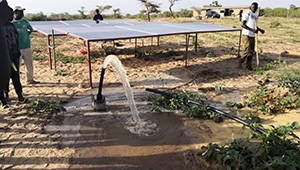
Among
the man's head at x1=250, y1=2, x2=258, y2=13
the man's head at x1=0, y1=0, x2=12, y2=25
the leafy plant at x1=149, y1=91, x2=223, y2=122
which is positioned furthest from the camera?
the man's head at x1=250, y1=2, x2=258, y2=13

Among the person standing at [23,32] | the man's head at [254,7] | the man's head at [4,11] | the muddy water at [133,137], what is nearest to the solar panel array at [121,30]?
the person standing at [23,32]

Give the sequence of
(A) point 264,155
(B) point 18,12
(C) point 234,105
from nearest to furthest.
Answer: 1. (A) point 264,155
2. (C) point 234,105
3. (B) point 18,12

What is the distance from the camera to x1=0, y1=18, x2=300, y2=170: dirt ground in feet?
13.6

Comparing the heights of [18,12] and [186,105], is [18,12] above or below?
above

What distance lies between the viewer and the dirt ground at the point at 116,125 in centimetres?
414

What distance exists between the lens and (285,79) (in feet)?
22.3

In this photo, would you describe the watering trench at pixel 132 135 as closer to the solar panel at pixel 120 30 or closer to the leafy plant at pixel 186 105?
the leafy plant at pixel 186 105

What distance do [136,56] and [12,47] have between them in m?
5.90

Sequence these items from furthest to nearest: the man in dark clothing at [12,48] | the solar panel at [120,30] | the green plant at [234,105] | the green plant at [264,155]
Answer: the solar panel at [120,30]
the green plant at [234,105]
the man in dark clothing at [12,48]
the green plant at [264,155]

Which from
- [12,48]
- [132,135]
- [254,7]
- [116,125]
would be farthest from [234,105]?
[12,48]

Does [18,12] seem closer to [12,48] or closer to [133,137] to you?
[12,48]

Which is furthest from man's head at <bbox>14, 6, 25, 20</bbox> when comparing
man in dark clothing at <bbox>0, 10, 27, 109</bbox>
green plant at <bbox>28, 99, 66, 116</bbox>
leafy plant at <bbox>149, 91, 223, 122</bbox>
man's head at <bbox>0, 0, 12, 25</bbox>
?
leafy plant at <bbox>149, 91, 223, 122</bbox>

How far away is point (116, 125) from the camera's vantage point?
5.25 m

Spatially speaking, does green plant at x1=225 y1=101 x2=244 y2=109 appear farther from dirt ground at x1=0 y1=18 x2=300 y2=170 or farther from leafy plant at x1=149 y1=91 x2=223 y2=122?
leafy plant at x1=149 y1=91 x2=223 y2=122
